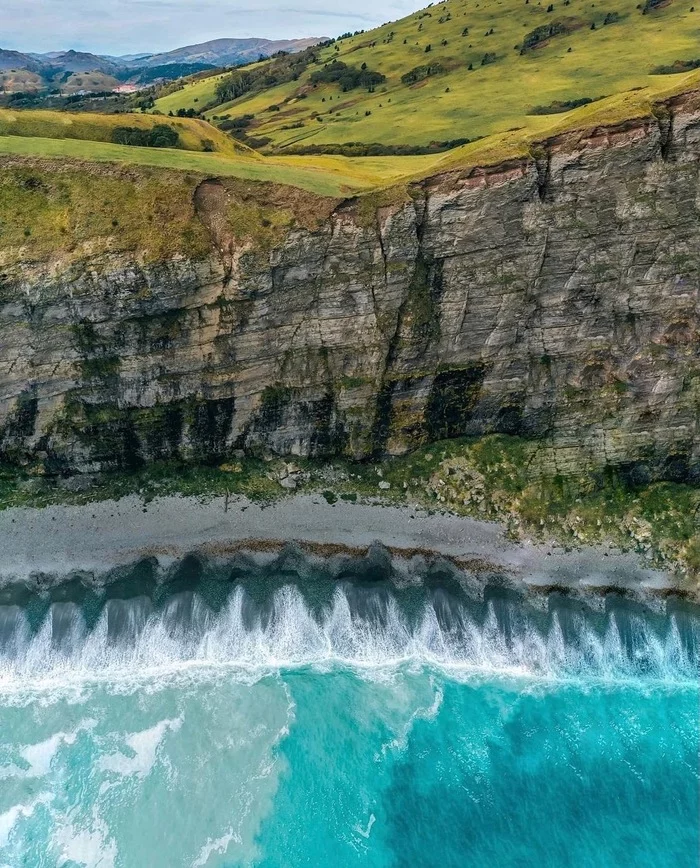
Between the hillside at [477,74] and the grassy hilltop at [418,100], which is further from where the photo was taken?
the hillside at [477,74]

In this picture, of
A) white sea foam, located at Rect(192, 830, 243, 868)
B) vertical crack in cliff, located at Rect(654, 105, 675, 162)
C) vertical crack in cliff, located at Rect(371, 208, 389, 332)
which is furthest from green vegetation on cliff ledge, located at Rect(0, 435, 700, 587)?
vertical crack in cliff, located at Rect(654, 105, 675, 162)

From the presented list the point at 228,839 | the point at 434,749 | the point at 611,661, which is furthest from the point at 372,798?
the point at 611,661

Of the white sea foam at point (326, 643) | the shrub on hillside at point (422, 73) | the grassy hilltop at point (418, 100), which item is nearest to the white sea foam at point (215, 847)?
the white sea foam at point (326, 643)

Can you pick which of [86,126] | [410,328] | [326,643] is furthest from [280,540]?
[86,126]

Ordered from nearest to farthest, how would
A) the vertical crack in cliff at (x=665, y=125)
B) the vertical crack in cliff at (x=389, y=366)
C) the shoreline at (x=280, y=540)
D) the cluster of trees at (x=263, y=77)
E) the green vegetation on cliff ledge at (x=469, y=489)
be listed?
the vertical crack in cliff at (x=665, y=125)
the vertical crack in cliff at (x=389, y=366)
the shoreline at (x=280, y=540)
the green vegetation on cliff ledge at (x=469, y=489)
the cluster of trees at (x=263, y=77)

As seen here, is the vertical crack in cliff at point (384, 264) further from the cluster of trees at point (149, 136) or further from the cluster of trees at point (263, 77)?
the cluster of trees at point (263, 77)
